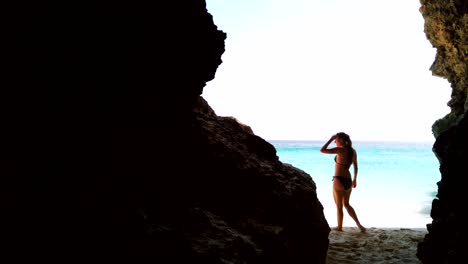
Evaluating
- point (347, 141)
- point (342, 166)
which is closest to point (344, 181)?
point (342, 166)

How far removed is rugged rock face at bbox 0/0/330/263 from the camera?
2371mm

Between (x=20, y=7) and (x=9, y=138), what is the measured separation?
82 centimetres

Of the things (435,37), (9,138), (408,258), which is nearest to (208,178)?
(9,138)

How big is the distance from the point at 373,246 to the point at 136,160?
4899 mm

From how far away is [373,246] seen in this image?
6.42m

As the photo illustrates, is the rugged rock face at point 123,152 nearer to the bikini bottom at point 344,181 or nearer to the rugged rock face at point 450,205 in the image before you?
the rugged rock face at point 450,205

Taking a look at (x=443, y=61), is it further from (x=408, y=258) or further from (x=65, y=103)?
(x=65, y=103)

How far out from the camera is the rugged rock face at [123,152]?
2.37 meters

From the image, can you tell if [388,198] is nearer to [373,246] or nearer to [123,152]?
[373,246]

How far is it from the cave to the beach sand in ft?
3.63

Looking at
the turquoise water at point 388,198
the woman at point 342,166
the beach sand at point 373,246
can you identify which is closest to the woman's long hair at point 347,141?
the woman at point 342,166

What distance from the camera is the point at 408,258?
5668 millimetres

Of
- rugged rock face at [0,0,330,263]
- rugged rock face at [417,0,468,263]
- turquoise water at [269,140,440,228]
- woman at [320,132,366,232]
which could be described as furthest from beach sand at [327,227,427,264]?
turquoise water at [269,140,440,228]

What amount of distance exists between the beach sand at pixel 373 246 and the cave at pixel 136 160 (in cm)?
111
